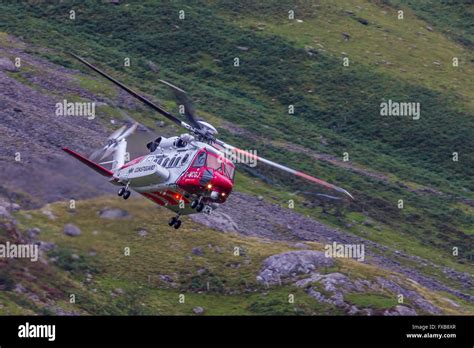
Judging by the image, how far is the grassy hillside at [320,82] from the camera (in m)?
102

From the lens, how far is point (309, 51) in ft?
438

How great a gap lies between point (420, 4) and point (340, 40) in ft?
96.5

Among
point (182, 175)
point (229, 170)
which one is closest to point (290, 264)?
point (229, 170)

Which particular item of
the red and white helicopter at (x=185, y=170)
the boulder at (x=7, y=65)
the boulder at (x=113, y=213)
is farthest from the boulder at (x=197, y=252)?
the boulder at (x=7, y=65)

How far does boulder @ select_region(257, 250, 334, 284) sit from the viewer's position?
70.3m

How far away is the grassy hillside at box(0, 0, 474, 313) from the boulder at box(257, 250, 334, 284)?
19.6 m

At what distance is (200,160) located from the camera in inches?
2181

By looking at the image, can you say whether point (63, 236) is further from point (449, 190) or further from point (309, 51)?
point (309, 51)

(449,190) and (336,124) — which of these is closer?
(449,190)

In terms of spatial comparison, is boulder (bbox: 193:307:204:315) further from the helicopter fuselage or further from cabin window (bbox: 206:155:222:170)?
cabin window (bbox: 206:155:222:170)

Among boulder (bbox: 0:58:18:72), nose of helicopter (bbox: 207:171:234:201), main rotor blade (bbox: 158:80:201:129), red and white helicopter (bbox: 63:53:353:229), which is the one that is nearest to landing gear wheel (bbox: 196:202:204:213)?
red and white helicopter (bbox: 63:53:353:229)

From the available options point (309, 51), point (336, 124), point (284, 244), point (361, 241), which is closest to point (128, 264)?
point (284, 244)

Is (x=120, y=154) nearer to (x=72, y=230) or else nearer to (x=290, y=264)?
(x=72, y=230)

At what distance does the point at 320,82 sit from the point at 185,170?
7480 centimetres
